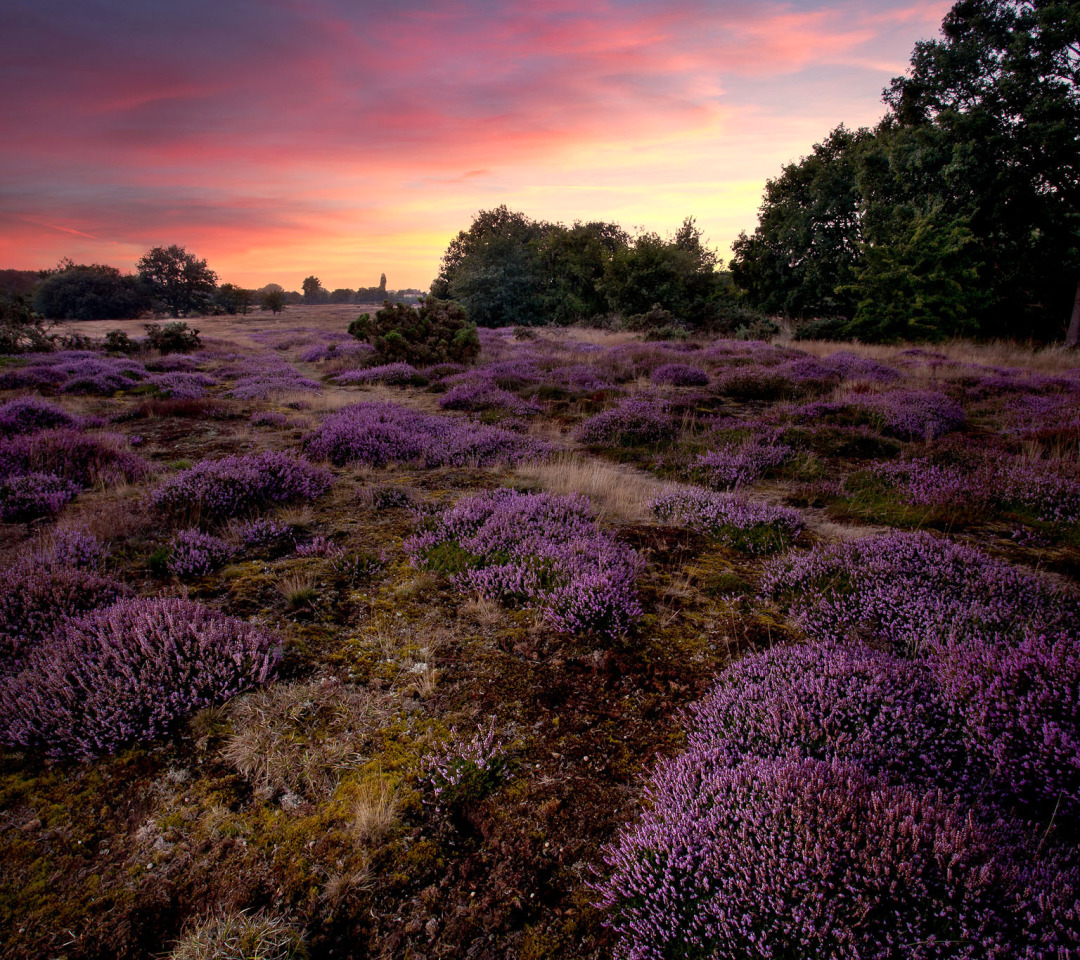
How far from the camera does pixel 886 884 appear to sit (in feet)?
5.36

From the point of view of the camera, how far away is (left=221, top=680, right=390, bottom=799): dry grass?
2.51 meters

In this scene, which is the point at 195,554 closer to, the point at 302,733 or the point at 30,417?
the point at 302,733

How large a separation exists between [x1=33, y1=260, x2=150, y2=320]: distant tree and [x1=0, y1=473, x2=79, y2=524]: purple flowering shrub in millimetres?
62877

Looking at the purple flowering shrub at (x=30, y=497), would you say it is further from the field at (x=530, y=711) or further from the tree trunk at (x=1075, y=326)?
the tree trunk at (x=1075, y=326)

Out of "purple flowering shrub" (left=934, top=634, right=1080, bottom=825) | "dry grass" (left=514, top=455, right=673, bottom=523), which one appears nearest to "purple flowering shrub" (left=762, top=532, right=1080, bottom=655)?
"purple flowering shrub" (left=934, top=634, right=1080, bottom=825)

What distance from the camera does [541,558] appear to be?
4.50 meters

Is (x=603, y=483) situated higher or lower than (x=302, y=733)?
higher

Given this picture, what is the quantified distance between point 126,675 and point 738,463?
23.2ft

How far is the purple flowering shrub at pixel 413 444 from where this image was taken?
316 inches

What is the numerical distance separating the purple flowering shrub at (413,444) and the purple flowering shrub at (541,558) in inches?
95.4

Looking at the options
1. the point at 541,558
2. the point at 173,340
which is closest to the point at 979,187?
the point at 541,558

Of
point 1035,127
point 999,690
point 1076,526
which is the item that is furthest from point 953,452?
point 1035,127

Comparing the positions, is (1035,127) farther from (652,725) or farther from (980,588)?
(652,725)

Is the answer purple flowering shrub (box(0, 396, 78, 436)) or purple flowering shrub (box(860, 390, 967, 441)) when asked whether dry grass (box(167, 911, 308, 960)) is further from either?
purple flowering shrub (box(860, 390, 967, 441))
